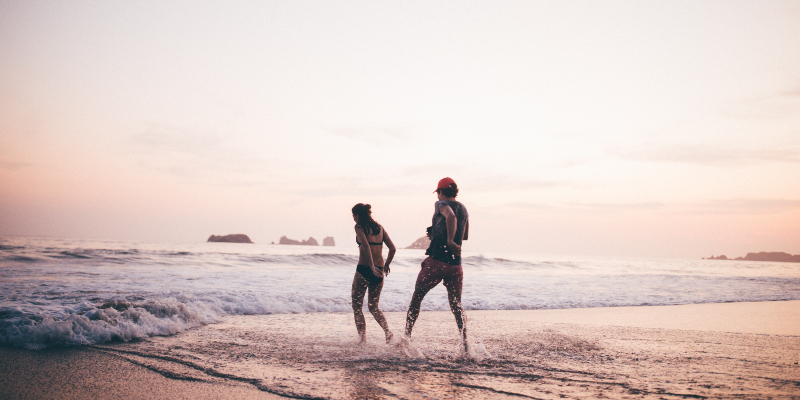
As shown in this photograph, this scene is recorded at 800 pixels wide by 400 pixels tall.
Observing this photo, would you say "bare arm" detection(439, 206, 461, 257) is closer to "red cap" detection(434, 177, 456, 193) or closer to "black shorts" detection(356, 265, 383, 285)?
"red cap" detection(434, 177, 456, 193)

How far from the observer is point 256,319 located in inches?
305

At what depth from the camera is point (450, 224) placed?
15.2 ft

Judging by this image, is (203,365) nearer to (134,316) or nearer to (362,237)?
(362,237)

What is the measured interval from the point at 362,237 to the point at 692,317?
808 centimetres

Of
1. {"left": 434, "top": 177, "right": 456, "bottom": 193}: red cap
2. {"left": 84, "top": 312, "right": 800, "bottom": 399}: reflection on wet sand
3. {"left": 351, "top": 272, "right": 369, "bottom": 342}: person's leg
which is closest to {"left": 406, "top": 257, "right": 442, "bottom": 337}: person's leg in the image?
{"left": 84, "top": 312, "right": 800, "bottom": 399}: reflection on wet sand

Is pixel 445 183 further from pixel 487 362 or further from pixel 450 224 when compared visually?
pixel 487 362

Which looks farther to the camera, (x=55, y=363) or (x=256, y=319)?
(x=256, y=319)

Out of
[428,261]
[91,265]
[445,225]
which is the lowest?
[91,265]

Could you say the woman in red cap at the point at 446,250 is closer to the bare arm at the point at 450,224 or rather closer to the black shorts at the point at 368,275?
the bare arm at the point at 450,224

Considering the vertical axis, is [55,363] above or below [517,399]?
below

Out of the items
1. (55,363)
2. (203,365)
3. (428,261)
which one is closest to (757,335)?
(428,261)

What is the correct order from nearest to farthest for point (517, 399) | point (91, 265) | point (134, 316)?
point (517, 399) < point (134, 316) < point (91, 265)

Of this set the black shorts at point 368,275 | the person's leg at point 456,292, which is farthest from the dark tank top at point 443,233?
the black shorts at point 368,275

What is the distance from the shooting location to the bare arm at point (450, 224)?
464cm
